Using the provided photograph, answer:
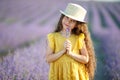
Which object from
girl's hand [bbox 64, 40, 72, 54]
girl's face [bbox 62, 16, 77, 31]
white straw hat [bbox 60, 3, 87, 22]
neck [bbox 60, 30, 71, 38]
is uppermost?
white straw hat [bbox 60, 3, 87, 22]

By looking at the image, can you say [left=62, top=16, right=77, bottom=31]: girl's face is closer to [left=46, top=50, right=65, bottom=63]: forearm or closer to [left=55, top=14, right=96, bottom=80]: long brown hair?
[left=55, top=14, right=96, bottom=80]: long brown hair

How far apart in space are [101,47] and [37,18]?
0.60 metres

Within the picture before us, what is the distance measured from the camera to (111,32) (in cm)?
339

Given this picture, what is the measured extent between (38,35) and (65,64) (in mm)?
615

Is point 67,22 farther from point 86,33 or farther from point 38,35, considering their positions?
point 38,35

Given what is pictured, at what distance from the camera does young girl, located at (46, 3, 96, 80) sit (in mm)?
2690

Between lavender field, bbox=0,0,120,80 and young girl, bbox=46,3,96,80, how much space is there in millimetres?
477

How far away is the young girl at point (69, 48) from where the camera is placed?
8.83ft

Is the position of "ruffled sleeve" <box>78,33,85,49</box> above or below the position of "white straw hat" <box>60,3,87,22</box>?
below

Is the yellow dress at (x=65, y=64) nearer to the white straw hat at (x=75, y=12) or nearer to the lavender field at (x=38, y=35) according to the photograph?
the white straw hat at (x=75, y=12)

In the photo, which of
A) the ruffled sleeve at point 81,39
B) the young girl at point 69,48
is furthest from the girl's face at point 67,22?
the ruffled sleeve at point 81,39

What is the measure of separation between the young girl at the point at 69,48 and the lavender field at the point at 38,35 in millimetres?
477

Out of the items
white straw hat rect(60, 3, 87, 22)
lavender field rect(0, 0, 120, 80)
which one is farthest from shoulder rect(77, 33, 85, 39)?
lavender field rect(0, 0, 120, 80)

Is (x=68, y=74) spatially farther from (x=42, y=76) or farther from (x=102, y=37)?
(x=102, y=37)
